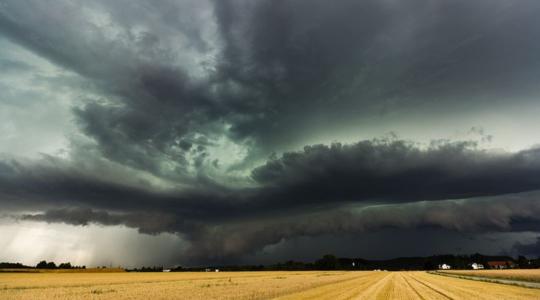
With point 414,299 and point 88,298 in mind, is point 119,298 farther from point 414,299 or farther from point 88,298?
point 414,299

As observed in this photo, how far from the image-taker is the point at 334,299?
111 feet

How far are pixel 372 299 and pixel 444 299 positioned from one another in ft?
21.0

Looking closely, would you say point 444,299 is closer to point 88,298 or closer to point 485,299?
point 485,299

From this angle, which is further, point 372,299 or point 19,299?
point 19,299

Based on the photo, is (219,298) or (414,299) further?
(219,298)

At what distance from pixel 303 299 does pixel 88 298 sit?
19.5 m

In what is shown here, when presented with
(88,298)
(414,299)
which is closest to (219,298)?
(88,298)

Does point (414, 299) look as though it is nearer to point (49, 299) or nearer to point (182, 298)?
point (182, 298)

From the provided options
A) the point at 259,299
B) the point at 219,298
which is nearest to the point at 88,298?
the point at 219,298

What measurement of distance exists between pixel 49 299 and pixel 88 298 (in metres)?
3.18

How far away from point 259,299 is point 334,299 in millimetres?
6587

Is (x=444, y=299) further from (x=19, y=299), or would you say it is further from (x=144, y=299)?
(x=19, y=299)

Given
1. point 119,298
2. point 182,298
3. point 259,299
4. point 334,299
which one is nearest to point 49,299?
point 119,298

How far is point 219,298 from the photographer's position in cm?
3562
